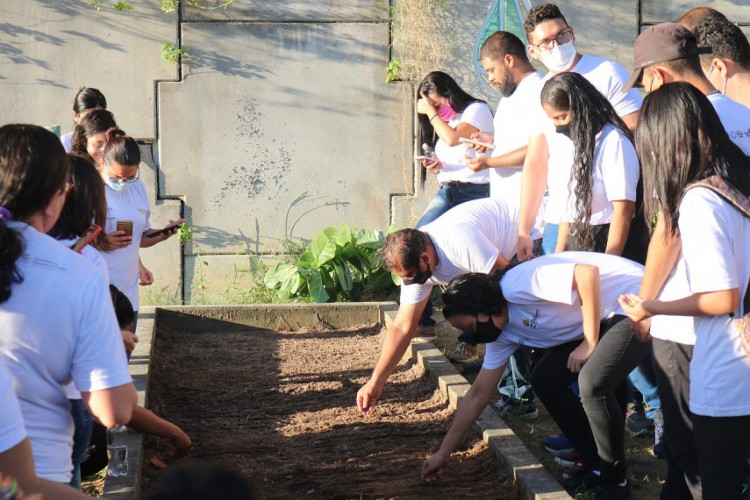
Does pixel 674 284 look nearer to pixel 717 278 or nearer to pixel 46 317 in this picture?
pixel 717 278

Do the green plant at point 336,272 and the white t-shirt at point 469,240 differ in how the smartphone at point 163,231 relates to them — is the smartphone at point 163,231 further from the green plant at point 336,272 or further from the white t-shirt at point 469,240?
the green plant at point 336,272

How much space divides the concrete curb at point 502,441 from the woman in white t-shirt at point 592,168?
956 mm

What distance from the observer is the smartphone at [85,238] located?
3.05 m

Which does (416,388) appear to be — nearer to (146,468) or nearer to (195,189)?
(146,468)

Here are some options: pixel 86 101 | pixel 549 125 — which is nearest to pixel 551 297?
pixel 549 125

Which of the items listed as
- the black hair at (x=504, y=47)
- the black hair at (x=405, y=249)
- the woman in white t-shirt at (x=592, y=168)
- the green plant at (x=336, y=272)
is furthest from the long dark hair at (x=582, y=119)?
the green plant at (x=336, y=272)

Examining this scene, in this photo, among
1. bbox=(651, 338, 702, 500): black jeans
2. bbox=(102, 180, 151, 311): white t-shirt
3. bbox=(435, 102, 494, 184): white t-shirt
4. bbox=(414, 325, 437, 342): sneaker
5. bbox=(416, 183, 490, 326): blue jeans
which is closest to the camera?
bbox=(651, 338, 702, 500): black jeans

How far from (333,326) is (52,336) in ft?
17.1

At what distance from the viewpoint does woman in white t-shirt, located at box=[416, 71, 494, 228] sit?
6227 mm

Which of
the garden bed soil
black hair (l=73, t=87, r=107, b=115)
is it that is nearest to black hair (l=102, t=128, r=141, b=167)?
black hair (l=73, t=87, r=107, b=115)

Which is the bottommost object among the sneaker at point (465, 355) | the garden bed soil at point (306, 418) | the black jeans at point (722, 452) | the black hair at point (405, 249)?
the garden bed soil at point (306, 418)

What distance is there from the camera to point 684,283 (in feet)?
10.3

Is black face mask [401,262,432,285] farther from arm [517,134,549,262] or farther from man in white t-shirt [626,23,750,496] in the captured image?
man in white t-shirt [626,23,750,496]

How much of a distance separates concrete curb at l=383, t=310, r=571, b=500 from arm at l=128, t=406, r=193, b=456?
1.37m
